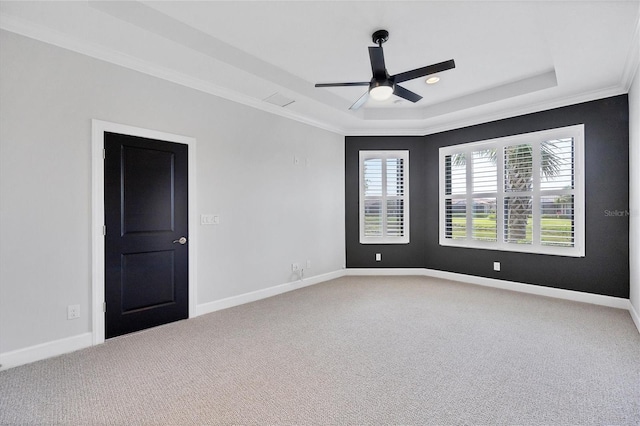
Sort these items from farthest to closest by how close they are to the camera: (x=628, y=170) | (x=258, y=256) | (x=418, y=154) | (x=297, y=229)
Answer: (x=418, y=154) → (x=297, y=229) → (x=258, y=256) → (x=628, y=170)

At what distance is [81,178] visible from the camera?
9.56ft

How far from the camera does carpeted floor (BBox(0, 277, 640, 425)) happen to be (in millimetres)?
1915

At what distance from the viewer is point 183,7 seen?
267 cm

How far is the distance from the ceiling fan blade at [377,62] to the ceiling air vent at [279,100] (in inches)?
64.4

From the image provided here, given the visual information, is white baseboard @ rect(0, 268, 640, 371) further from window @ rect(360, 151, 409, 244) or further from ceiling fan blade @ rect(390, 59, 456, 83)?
ceiling fan blade @ rect(390, 59, 456, 83)

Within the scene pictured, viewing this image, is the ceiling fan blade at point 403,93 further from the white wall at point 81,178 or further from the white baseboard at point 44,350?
the white baseboard at point 44,350

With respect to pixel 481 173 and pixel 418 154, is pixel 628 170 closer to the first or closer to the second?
pixel 481 173

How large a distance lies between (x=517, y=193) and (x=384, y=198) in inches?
85.8

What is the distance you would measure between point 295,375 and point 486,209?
14.2 feet

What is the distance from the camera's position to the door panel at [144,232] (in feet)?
10.2

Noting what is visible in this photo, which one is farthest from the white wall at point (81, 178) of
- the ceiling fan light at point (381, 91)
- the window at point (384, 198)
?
the ceiling fan light at point (381, 91)

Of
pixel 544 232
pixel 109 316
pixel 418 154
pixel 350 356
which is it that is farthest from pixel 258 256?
pixel 544 232

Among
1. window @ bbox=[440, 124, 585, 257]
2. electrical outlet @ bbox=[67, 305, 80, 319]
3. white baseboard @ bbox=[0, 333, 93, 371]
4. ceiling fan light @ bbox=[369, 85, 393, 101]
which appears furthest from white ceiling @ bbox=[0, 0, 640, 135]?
white baseboard @ bbox=[0, 333, 93, 371]

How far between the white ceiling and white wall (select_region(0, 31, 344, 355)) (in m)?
0.25
